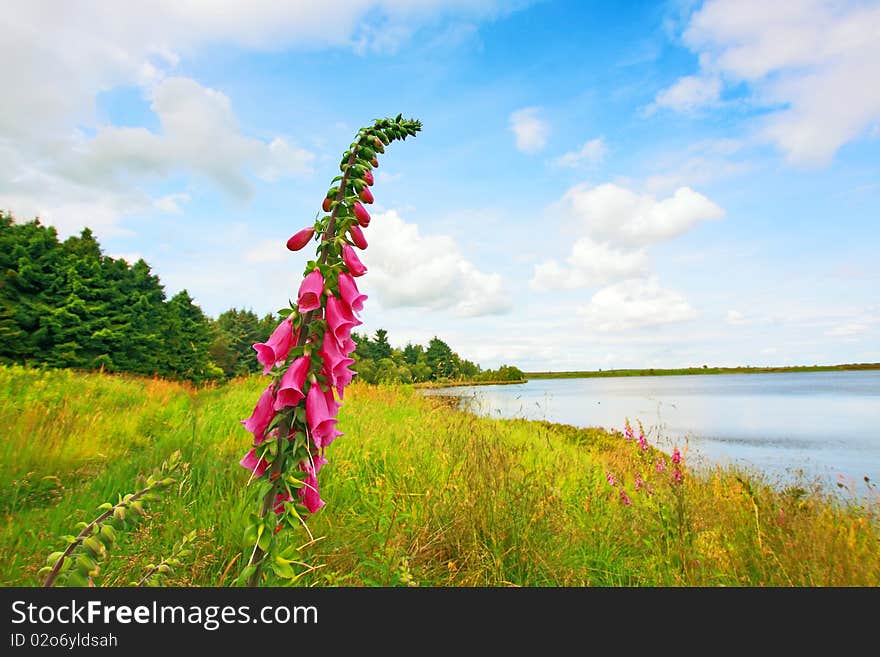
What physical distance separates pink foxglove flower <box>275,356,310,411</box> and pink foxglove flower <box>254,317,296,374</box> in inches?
5.3

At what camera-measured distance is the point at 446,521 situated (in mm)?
3770

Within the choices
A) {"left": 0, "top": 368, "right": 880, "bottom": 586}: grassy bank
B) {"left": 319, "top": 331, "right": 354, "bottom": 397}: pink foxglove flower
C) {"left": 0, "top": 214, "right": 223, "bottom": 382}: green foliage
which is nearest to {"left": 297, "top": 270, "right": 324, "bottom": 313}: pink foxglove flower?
{"left": 319, "top": 331, "right": 354, "bottom": 397}: pink foxglove flower

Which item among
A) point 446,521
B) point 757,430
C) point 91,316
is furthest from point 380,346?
point 446,521

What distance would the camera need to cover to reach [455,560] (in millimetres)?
3297

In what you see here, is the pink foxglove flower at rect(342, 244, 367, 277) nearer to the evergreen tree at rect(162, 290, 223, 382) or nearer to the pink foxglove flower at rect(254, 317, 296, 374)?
the pink foxglove flower at rect(254, 317, 296, 374)

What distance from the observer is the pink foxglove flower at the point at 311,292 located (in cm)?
147

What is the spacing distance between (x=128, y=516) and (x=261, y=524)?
53 cm

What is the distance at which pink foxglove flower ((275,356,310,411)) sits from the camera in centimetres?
142

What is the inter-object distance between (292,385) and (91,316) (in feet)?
113

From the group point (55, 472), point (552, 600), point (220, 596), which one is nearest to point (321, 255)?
point (220, 596)

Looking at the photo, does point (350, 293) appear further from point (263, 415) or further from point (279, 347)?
point (263, 415)

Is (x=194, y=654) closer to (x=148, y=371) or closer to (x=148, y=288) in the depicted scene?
(x=148, y=371)

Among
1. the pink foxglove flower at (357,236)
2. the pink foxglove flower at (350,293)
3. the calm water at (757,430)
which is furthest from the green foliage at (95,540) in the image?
the calm water at (757,430)

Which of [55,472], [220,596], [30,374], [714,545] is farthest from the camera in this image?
[30,374]
